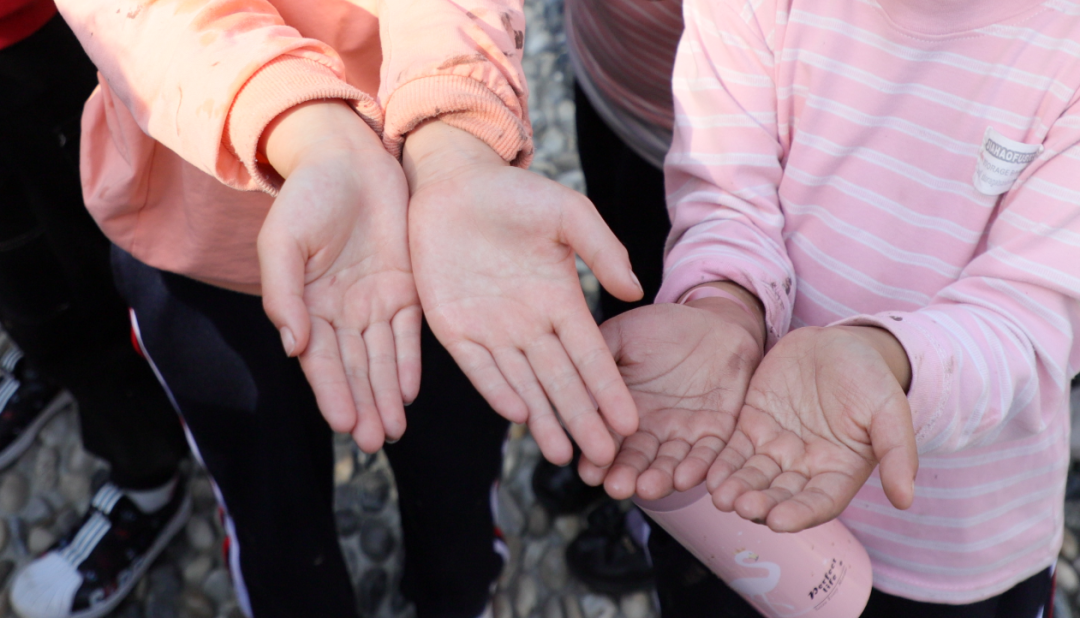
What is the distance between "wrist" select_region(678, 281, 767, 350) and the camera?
91cm

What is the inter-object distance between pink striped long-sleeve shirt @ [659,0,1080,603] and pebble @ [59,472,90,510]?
1.50m

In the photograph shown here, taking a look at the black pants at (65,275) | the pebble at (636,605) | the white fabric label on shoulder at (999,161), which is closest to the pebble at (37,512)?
the black pants at (65,275)

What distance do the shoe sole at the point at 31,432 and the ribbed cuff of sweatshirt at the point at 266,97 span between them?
1.32 metres

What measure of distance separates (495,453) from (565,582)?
577mm

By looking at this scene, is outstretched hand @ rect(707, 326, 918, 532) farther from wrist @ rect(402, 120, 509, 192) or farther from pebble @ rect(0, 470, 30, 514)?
pebble @ rect(0, 470, 30, 514)

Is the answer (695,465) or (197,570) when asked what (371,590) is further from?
(695,465)

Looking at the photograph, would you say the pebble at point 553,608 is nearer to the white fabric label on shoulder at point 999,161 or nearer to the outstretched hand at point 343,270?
the outstretched hand at point 343,270

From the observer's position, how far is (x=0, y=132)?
118cm

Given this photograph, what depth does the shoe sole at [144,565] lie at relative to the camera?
1578mm

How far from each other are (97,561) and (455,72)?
1.35 meters

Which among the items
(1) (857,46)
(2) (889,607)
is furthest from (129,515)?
(1) (857,46)

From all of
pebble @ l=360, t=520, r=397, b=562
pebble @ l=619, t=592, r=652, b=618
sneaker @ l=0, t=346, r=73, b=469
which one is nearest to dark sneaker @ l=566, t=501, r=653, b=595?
pebble @ l=619, t=592, r=652, b=618

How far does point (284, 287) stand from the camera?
2.54 ft

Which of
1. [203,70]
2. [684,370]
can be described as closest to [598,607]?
[684,370]
